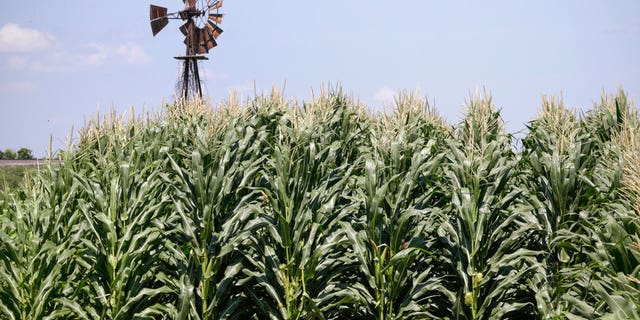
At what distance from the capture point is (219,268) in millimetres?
6637

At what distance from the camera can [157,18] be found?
34.0m

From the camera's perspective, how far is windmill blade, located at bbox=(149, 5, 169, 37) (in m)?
33.8

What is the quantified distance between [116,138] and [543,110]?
747 centimetres

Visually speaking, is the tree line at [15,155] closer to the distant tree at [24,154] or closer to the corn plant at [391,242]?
the distant tree at [24,154]

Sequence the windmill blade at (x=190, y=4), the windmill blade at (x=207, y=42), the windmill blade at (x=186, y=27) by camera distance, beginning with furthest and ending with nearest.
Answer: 1. the windmill blade at (x=190, y=4)
2. the windmill blade at (x=186, y=27)
3. the windmill blade at (x=207, y=42)

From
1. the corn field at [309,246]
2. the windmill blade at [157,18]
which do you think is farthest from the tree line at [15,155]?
the corn field at [309,246]

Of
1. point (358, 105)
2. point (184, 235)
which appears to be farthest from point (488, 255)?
point (358, 105)

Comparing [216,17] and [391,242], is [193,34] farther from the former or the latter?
[391,242]

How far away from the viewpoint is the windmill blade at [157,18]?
33781 mm

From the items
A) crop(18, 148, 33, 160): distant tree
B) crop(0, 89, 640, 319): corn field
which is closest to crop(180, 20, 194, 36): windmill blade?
crop(18, 148, 33, 160): distant tree

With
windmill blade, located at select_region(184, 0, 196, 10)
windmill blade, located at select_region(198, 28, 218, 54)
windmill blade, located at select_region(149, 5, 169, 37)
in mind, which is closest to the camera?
windmill blade, located at select_region(198, 28, 218, 54)

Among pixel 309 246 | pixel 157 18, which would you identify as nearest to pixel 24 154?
pixel 157 18

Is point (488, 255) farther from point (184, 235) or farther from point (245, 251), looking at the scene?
point (184, 235)

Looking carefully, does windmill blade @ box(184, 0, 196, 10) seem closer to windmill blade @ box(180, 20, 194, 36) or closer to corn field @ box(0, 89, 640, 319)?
windmill blade @ box(180, 20, 194, 36)
